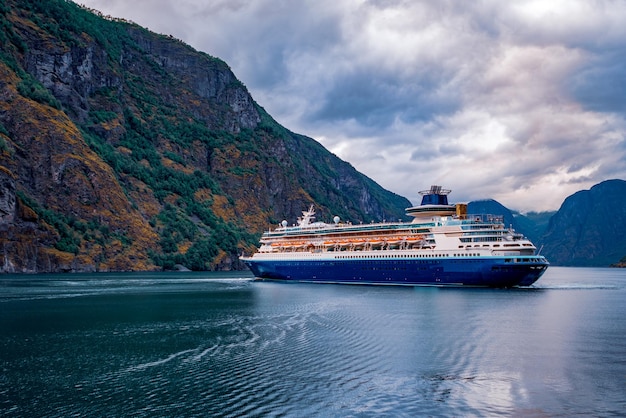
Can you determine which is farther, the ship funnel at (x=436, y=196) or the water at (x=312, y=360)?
the ship funnel at (x=436, y=196)

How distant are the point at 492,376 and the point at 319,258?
8269 centimetres

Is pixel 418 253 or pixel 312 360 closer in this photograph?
pixel 312 360

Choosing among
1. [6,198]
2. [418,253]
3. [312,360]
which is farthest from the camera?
[6,198]

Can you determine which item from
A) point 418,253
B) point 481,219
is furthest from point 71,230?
point 481,219

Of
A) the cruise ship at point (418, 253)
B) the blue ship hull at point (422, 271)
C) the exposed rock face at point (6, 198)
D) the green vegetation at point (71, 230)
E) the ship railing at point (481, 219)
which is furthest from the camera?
the green vegetation at point (71, 230)

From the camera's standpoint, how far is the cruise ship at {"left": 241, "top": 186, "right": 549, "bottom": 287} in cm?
8912

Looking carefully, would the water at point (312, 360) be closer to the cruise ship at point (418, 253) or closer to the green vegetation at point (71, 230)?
the cruise ship at point (418, 253)

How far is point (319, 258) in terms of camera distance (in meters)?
114

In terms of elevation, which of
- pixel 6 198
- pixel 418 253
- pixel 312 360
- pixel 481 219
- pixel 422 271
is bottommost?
pixel 312 360

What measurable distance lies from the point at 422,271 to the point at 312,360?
6370 cm

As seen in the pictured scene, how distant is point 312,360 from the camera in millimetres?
36031

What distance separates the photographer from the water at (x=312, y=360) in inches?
1045

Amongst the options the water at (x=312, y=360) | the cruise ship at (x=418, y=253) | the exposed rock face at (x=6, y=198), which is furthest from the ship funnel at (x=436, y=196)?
the exposed rock face at (x=6, y=198)

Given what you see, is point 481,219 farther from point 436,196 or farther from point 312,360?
point 312,360
